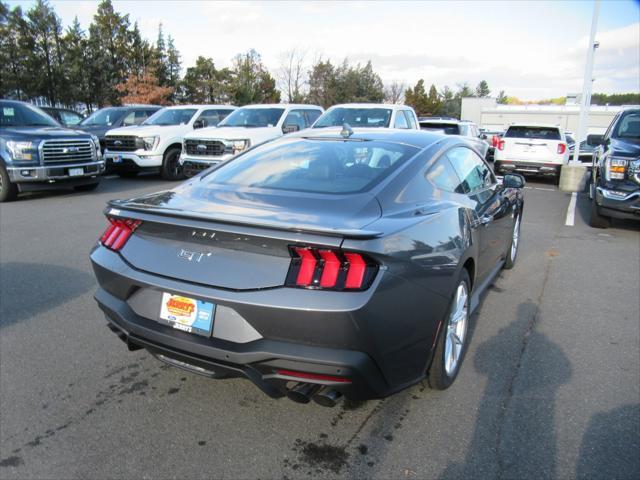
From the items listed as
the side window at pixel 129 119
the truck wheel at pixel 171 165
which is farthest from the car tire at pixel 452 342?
the side window at pixel 129 119

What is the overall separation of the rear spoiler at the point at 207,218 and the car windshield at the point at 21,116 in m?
8.74

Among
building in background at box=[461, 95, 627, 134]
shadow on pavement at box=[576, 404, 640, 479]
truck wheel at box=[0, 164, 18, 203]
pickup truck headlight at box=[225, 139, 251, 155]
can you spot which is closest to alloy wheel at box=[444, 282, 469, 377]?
shadow on pavement at box=[576, 404, 640, 479]

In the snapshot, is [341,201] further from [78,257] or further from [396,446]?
[78,257]

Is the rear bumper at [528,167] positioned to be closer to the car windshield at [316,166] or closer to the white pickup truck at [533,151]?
the white pickup truck at [533,151]

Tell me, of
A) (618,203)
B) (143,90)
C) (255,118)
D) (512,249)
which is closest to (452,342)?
(512,249)

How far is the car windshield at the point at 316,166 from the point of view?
3123 millimetres

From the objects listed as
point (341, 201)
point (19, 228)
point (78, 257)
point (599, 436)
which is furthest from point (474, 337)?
point (19, 228)

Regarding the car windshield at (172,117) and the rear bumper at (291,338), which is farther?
the car windshield at (172,117)

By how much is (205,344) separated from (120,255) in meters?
0.80

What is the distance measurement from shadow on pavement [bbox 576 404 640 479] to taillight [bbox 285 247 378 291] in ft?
4.83

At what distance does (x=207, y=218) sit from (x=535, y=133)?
46.0 feet

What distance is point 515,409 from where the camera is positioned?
2.97 meters

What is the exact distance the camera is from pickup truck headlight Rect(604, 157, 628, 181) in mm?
7359

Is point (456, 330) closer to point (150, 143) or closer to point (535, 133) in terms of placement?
point (150, 143)
